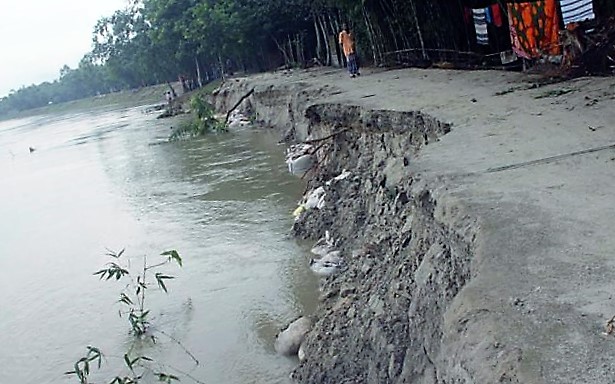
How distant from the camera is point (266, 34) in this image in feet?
109

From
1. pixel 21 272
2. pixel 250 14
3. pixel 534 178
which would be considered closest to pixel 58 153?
pixel 250 14

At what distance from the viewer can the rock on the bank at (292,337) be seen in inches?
258

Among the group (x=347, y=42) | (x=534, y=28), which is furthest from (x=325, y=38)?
(x=534, y=28)

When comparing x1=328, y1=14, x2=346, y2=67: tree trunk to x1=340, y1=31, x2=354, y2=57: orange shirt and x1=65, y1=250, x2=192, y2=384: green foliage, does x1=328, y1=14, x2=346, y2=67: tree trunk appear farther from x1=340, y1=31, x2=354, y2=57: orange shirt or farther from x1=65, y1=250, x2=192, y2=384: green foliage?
x1=65, y1=250, x2=192, y2=384: green foliage

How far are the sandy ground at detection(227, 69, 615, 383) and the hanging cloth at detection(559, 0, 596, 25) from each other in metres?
1.88

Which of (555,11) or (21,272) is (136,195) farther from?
(555,11)

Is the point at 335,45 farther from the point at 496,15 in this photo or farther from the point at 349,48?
the point at 496,15

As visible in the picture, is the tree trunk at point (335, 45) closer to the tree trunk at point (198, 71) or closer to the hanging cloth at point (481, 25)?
the hanging cloth at point (481, 25)

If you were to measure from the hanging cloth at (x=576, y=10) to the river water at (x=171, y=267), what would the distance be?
5.57 m

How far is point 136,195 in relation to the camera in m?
16.5

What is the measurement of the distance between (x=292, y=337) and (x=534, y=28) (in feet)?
25.4

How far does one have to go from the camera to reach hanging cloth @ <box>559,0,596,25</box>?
10164 mm

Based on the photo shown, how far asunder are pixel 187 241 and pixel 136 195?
226 inches

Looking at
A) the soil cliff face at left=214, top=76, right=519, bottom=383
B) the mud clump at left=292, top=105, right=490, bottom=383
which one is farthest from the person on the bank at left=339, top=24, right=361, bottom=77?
the mud clump at left=292, top=105, right=490, bottom=383
